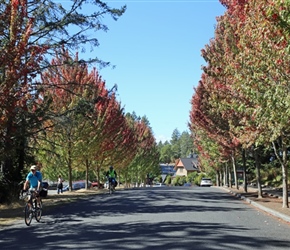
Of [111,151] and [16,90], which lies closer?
[16,90]

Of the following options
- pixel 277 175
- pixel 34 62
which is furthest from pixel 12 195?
pixel 277 175

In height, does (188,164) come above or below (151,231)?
above

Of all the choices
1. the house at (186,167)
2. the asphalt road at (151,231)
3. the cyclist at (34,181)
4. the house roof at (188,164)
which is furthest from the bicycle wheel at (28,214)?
the house roof at (188,164)

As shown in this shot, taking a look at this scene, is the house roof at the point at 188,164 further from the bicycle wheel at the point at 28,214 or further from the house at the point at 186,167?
the bicycle wheel at the point at 28,214

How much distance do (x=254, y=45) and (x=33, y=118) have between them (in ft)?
32.9

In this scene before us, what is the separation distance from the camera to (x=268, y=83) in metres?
11.2

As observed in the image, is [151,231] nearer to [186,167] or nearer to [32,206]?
[32,206]

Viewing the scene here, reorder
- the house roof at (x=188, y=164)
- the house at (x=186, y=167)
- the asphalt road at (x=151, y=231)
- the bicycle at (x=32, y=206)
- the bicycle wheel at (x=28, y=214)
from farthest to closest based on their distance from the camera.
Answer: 1. the house roof at (x=188, y=164)
2. the house at (x=186, y=167)
3. the bicycle at (x=32, y=206)
4. the bicycle wheel at (x=28, y=214)
5. the asphalt road at (x=151, y=231)

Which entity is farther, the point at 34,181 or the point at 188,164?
the point at 188,164

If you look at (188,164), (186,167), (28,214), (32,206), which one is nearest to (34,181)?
(32,206)

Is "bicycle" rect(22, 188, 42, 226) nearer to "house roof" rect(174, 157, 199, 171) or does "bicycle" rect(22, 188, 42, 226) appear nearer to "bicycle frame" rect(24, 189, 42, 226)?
"bicycle frame" rect(24, 189, 42, 226)

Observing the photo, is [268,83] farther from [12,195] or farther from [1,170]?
[1,170]

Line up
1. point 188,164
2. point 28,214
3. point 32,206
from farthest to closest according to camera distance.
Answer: point 188,164
point 32,206
point 28,214

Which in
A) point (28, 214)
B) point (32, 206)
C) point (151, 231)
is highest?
point (32, 206)
